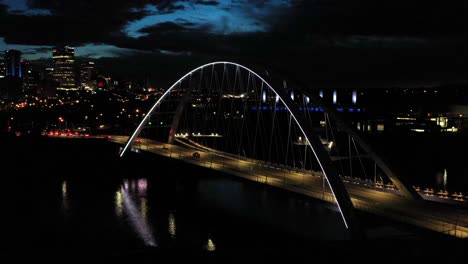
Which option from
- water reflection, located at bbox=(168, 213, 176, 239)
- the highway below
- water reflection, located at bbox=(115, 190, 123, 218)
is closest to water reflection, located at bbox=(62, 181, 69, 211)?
water reflection, located at bbox=(115, 190, 123, 218)

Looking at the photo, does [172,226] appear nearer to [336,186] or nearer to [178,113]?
A: [336,186]

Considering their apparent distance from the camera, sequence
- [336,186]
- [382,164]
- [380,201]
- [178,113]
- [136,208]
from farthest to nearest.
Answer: [178,113], [136,208], [382,164], [380,201], [336,186]

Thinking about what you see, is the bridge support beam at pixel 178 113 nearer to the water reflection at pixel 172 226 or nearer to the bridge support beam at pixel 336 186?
the water reflection at pixel 172 226

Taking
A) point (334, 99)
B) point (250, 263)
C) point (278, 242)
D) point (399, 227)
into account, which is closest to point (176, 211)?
point (278, 242)

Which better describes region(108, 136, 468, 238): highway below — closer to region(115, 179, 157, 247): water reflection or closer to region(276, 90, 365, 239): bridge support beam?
region(276, 90, 365, 239): bridge support beam

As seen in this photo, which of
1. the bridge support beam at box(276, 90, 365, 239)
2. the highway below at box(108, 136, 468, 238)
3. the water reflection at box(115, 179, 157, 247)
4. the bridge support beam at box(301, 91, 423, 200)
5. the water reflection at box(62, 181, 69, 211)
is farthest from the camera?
the water reflection at box(62, 181, 69, 211)

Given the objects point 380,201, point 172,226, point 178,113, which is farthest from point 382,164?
point 178,113

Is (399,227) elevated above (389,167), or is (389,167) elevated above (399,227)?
(389,167)

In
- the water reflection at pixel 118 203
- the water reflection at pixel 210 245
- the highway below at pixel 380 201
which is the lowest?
the water reflection at pixel 118 203

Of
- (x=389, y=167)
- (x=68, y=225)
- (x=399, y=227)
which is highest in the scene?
(x=389, y=167)

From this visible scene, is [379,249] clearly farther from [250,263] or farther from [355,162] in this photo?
[355,162]

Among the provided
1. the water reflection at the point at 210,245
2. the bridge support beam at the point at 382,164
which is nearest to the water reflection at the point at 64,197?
the water reflection at the point at 210,245
